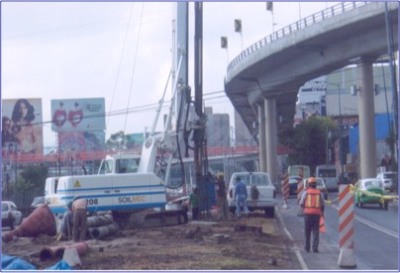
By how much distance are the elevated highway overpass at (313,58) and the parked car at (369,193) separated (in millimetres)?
8129

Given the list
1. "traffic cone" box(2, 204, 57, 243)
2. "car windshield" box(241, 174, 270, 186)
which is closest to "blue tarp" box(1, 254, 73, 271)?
"traffic cone" box(2, 204, 57, 243)

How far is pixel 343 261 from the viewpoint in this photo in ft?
63.3

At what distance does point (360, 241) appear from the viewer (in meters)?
26.2

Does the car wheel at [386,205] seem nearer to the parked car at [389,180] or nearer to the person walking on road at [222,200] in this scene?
the parked car at [389,180]

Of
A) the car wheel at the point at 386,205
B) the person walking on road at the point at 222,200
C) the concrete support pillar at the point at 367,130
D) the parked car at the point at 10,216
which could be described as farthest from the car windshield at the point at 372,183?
the parked car at the point at 10,216

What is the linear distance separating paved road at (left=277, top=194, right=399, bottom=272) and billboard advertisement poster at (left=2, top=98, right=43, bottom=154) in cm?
1387

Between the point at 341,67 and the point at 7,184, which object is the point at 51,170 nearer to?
the point at 7,184

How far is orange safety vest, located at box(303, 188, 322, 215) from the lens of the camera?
22.1 metres

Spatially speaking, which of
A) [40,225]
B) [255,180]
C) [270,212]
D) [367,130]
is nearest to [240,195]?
[270,212]

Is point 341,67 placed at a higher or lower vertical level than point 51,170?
higher

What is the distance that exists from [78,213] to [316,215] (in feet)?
22.5

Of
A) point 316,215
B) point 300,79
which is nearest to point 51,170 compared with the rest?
point 300,79

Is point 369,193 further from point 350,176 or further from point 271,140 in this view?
point 271,140

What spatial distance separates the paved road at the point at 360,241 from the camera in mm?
20156
